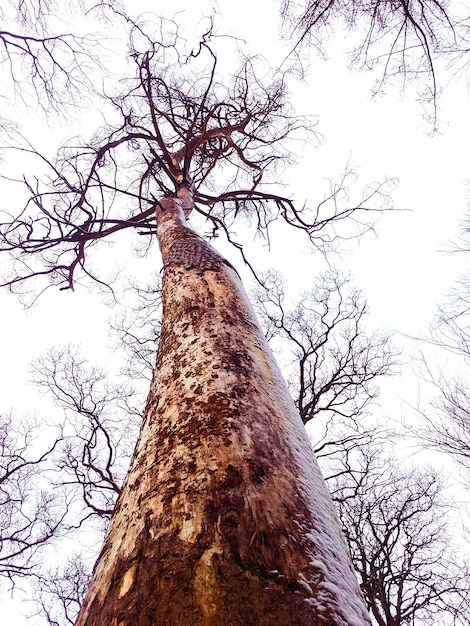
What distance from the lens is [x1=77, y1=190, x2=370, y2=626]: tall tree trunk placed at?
64 cm

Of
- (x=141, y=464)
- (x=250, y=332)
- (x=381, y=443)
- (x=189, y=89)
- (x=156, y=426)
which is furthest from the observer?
(x=381, y=443)

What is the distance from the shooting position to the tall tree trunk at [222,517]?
640 mm

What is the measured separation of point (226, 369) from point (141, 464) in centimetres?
41

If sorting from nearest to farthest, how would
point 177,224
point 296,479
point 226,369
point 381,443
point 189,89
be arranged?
point 296,479, point 226,369, point 177,224, point 189,89, point 381,443

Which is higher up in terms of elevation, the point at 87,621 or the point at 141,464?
the point at 141,464

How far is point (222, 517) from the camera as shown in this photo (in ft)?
2.57

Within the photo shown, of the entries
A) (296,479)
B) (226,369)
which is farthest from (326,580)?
(226,369)

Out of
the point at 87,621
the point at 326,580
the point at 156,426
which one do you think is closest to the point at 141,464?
the point at 156,426

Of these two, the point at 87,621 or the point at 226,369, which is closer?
the point at 87,621

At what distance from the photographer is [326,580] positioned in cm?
71

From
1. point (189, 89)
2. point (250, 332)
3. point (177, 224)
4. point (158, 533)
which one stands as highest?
point (189, 89)

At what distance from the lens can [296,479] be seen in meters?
0.95

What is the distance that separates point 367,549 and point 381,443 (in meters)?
2.37

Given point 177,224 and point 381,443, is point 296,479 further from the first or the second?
point 381,443
